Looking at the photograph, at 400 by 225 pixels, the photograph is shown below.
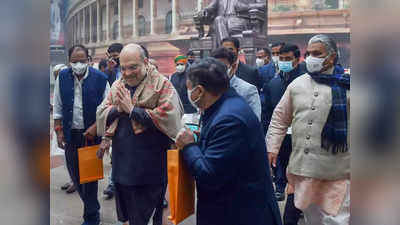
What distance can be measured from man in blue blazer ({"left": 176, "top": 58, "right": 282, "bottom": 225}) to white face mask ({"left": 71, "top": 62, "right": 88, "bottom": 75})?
1921 millimetres

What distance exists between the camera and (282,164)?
13.8ft

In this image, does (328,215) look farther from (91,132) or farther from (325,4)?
(325,4)

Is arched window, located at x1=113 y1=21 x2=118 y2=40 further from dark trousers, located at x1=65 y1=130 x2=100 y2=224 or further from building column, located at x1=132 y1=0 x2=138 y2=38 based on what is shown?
dark trousers, located at x1=65 y1=130 x2=100 y2=224

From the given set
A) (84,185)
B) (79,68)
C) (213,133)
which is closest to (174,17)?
(79,68)

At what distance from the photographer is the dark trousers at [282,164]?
404 centimetres

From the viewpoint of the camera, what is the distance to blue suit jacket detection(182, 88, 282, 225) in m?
1.75

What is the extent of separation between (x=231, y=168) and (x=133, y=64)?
126 cm

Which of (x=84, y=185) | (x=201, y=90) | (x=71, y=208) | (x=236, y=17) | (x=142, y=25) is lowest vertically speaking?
(x=71, y=208)

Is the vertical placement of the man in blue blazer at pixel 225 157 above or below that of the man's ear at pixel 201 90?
below

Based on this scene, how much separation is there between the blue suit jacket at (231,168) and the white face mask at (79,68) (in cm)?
203

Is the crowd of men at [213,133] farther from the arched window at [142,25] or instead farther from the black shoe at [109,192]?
the arched window at [142,25]

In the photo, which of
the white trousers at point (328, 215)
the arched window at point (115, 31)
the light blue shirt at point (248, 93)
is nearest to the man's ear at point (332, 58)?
the light blue shirt at point (248, 93)

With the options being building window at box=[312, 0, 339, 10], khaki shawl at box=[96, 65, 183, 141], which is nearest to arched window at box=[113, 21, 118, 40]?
building window at box=[312, 0, 339, 10]

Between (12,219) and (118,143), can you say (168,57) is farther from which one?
(12,219)
